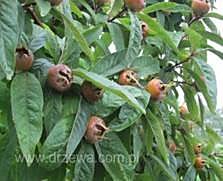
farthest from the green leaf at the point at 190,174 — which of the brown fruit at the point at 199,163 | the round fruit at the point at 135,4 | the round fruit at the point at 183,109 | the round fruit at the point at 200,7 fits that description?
the round fruit at the point at 135,4

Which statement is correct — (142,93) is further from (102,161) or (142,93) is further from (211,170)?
(211,170)

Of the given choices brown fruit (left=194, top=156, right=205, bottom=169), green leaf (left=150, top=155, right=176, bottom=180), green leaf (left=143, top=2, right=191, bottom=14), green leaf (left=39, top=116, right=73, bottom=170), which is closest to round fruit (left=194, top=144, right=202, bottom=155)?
brown fruit (left=194, top=156, right=205, bottom=169)

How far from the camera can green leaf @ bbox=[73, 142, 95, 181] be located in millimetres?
744

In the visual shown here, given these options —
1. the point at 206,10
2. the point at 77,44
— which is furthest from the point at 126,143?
the point at 206,10

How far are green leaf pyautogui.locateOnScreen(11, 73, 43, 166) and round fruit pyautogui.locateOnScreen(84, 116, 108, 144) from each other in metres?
0.09

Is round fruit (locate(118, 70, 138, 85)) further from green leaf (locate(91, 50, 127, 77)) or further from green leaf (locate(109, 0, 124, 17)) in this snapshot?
green leaf (locate(109, 0, 124, 17))

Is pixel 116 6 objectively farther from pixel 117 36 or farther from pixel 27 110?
pixel 27 110

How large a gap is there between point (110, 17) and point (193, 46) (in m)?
0.19

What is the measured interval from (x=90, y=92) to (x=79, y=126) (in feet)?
0.16

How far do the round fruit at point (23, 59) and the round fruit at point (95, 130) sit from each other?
118 mm

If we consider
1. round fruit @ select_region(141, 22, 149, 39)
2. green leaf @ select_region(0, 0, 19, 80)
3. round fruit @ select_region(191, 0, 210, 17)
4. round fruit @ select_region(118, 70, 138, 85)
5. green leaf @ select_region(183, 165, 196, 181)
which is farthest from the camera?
green leaf @ select_region(183, 165, 196, 181)

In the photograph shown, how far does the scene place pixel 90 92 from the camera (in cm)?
73

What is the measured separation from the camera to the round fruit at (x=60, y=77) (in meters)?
0.72

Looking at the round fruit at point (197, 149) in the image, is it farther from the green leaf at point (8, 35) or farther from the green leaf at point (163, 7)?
the green leaf at point (8, 35)
